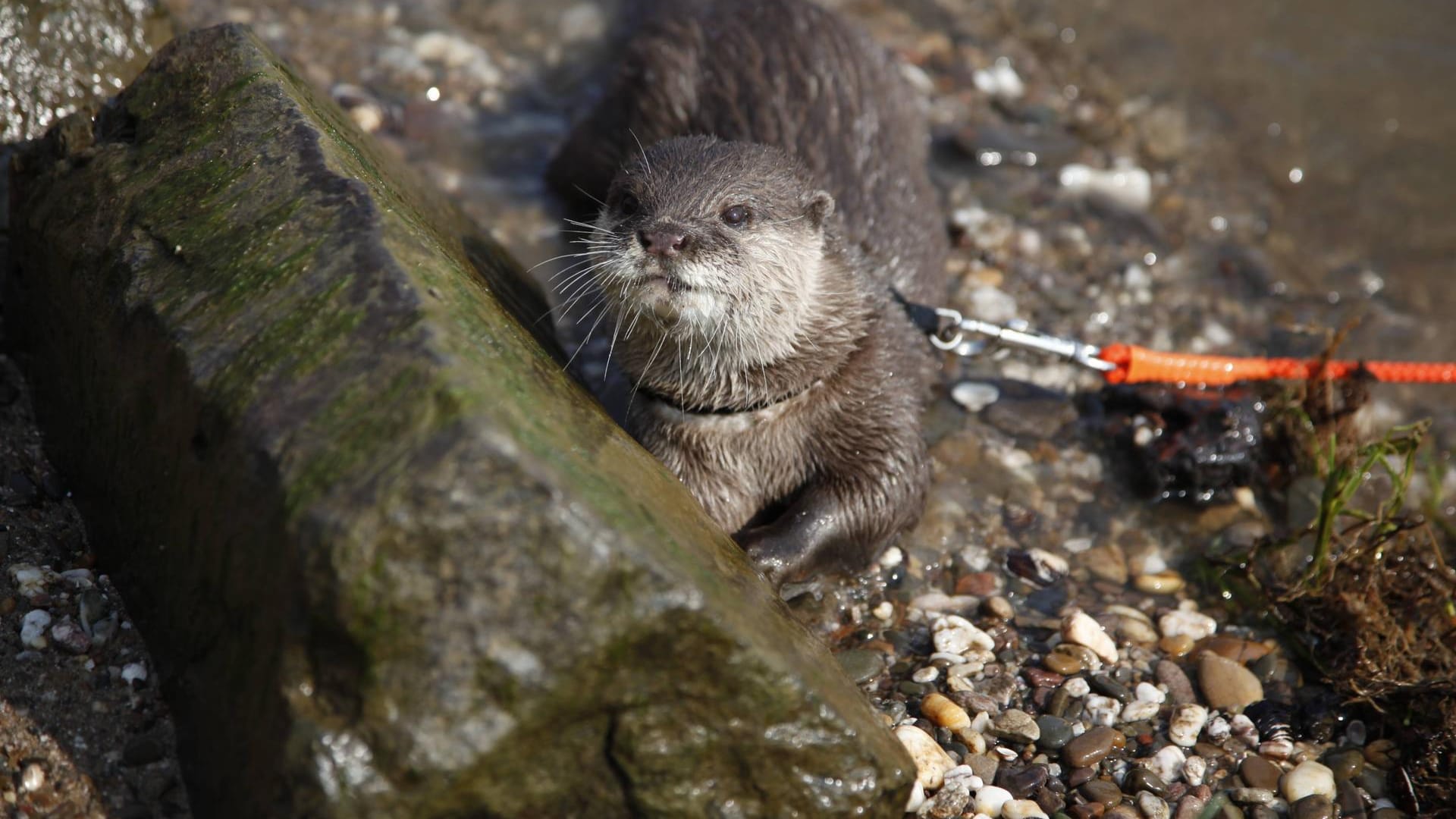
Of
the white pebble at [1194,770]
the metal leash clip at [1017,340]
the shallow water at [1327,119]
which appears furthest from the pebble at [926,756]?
the shallow water at [1327,119]

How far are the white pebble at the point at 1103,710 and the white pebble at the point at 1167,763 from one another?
0.10m

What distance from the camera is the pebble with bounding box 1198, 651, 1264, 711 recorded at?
2.62 m

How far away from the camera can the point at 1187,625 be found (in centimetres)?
282

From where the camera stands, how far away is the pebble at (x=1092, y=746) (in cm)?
243

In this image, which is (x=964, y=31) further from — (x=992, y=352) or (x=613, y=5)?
(x=992, y=352)

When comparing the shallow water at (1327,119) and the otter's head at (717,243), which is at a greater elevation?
the otter's head at (717,243)

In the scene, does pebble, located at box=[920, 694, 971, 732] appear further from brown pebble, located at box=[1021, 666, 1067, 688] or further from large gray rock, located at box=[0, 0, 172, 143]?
large gray rock, located at box=[0, 0, 172, 143]

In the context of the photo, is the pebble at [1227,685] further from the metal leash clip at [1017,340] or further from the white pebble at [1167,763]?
the metal leash clip at [1017,340]

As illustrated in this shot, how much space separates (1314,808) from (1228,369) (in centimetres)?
130

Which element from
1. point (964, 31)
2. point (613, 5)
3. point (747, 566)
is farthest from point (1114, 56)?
point (747, 566)

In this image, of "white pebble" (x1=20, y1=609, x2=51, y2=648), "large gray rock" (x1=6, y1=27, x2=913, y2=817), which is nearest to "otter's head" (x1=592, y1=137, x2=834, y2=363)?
"large gray rock" (x1=6, y1=27, x2=913, y2=817)

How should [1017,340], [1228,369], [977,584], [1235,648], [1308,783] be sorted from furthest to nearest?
[1228,369]
[1017,340]
[977,584]
[1235,648]
[1308,783]

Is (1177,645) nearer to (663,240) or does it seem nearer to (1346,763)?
(1346,763)

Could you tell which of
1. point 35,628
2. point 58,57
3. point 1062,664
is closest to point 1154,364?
point 1062,664
